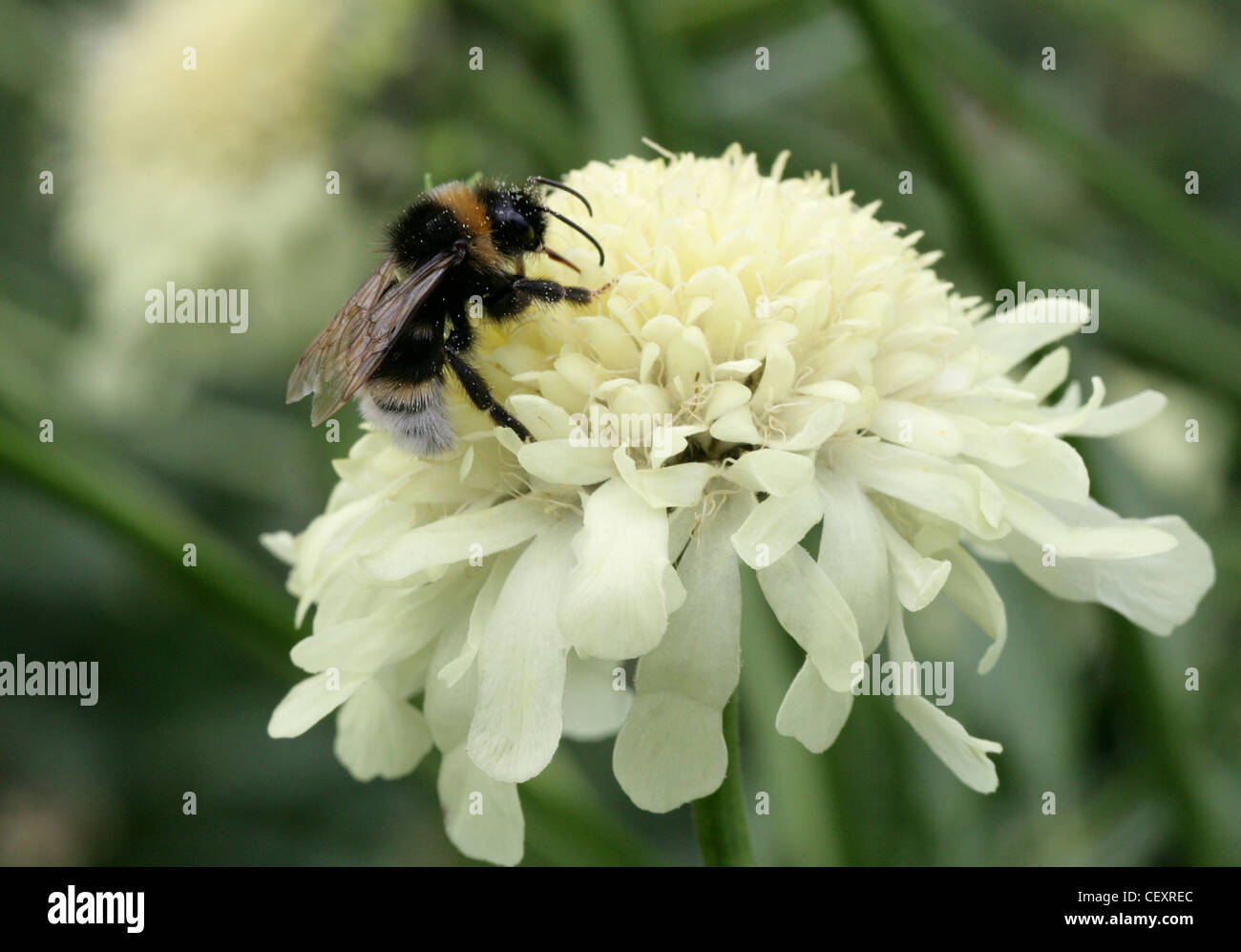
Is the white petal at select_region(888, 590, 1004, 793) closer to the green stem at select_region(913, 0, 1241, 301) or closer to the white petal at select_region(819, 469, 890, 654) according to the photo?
the white petal at select_region(819, 469, 890, 654)

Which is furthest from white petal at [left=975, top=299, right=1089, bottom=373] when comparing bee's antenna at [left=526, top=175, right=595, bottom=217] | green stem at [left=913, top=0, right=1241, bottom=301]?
green stem at [left=913, top=0, right=1241, bottom=301]

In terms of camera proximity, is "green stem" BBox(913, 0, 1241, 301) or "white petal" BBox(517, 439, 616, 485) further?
"green stem" BBox(913, 0, 1241, 301)

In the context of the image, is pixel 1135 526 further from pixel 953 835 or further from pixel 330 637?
pixel 953 835

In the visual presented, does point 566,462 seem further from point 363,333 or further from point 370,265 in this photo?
point 370,265

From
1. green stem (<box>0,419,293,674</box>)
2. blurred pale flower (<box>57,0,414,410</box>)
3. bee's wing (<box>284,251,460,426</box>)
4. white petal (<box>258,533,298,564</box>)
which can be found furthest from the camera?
blurred pale flower (<box>57,0,414,410</box>)

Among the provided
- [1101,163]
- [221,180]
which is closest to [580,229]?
[1101,163]

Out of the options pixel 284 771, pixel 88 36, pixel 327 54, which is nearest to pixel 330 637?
pixel 327 54

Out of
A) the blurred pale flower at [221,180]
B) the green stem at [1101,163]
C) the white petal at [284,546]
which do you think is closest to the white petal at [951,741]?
the white petal at [284,546]
